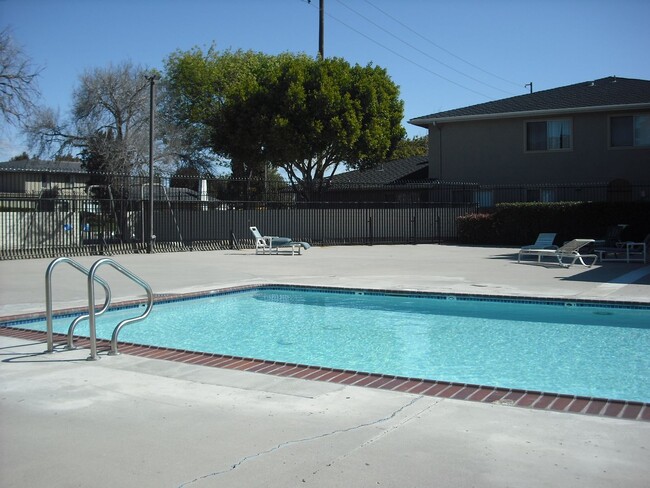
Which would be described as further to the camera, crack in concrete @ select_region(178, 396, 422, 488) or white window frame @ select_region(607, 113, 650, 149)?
white window frame @ select_region(607, 113, 650, 149)

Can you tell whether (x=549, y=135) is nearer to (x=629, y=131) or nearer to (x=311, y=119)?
(x=629, y=131)

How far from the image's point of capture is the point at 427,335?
969 centimetres

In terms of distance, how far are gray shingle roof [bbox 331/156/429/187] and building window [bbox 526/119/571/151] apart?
6.90 metres

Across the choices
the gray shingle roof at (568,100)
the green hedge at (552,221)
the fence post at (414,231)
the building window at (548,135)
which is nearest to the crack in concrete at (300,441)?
the green hedge at (552,221)

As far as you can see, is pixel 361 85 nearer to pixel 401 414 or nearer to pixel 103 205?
pixel 103 205

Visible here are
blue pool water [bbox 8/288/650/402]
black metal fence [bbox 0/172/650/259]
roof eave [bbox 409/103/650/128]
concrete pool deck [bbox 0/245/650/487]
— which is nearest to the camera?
concrete pool deck [bbox 0/245/650/487]

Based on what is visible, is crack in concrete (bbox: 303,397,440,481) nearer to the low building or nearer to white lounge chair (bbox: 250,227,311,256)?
white lounge chair (bbox: 250,227,311,256)

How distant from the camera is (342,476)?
3.70 metres

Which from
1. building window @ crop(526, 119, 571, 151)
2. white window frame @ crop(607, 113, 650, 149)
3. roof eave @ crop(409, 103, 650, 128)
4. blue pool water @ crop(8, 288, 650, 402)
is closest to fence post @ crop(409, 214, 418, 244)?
roof eave @ crop(409, 103, 650, 128)

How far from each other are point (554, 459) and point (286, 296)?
31.6 ft

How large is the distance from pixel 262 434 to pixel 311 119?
28.0m

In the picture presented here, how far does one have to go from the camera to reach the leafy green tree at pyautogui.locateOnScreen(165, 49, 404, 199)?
1233 inches

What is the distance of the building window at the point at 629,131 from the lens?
90.8 feet

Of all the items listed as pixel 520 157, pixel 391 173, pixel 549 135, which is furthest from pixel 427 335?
pixel 391 173
